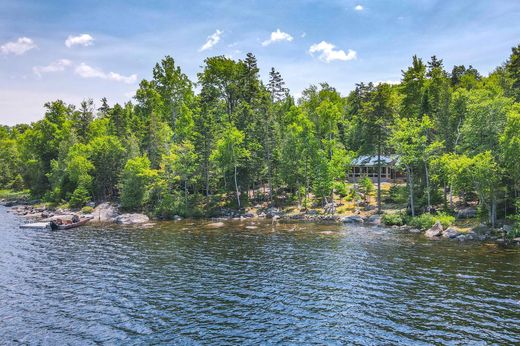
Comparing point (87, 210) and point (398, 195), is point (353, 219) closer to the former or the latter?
point (398, 195)

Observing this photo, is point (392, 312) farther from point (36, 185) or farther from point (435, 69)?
point (36, 185)

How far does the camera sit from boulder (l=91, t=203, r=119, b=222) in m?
67.3

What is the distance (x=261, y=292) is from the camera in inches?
1038

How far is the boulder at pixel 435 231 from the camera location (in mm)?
45812

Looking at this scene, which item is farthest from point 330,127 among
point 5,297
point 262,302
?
point 5,297

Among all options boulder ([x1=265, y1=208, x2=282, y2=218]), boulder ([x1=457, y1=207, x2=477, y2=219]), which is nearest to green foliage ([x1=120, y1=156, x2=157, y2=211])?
boulder ([x1=265, y1=208, x2=282, y2=218])

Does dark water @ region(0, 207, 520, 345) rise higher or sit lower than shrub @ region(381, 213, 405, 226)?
lower

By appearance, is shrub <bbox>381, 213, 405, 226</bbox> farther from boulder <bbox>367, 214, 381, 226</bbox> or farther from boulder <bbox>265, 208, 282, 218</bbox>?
boulder <bbox>265, 208, 282, 218</bbox>

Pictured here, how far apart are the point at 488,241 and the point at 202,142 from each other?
1851 inches

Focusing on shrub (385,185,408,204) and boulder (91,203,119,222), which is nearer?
shrub (385,185,408,204)

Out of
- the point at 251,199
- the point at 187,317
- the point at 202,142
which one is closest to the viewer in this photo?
the point at 187,317

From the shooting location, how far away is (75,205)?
254ft

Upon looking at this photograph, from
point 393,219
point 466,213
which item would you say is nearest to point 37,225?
point 393,219

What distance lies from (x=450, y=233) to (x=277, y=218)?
27204 mm
